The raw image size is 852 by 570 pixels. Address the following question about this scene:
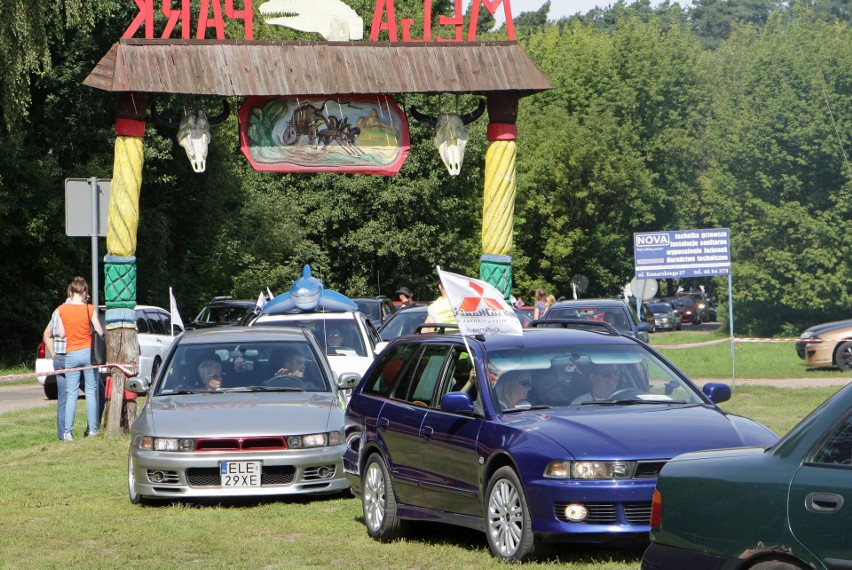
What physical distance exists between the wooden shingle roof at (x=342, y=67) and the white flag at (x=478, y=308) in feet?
29.4

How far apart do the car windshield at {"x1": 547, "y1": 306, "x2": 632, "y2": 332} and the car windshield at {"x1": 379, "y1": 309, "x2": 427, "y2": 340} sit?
2485 mm

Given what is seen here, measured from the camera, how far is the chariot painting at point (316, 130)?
20.1 metres

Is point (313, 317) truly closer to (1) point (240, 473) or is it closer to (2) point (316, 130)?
(2) point (316, 130)

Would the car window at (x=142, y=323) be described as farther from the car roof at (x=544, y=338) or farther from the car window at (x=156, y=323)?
the car roof at (x=544, y=338)

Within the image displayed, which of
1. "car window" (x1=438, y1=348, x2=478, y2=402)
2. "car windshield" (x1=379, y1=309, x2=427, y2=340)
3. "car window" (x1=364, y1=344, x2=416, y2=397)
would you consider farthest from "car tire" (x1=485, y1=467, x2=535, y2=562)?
"car windshield" (x1=379, y1=309, x2=427, y2=340)

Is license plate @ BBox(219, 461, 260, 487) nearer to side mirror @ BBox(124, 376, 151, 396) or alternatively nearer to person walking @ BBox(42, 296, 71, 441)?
side mirror @ BBox(124, 376, 151, 396)

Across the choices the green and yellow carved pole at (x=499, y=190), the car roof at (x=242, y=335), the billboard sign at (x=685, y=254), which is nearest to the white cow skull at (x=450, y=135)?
the green and yellow carved pole at (x=499, y=190)

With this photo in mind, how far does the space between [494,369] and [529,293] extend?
214 ft

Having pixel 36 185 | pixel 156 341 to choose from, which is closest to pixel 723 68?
pixel 36 185

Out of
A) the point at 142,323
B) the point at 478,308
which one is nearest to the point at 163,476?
the point at 478,308

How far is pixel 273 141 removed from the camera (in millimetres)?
20219

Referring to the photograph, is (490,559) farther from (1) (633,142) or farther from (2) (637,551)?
(1) (633,142)

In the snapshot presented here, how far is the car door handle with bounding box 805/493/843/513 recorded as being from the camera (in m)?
5.69

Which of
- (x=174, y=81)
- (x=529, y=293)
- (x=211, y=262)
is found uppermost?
(x=174, y=81)
